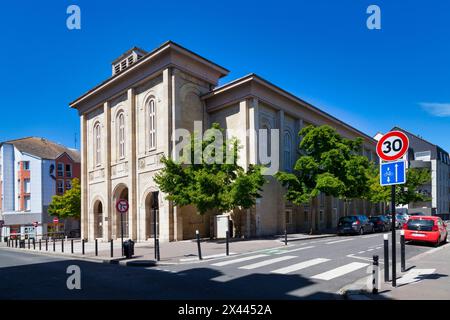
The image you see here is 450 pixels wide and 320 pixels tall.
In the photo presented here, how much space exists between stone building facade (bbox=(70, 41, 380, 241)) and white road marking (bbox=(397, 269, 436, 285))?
1600 cm

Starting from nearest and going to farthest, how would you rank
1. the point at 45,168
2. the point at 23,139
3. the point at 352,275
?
the point at 352,275 → the point at 45,168 → the point at 23,139

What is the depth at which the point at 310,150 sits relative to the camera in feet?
95.3

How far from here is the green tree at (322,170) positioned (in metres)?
26.8

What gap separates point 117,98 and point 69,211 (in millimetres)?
17739

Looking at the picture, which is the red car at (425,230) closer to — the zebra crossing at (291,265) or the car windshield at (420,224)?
the car windshield at (420,224)

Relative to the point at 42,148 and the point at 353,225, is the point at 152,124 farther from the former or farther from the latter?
the point at 42,148

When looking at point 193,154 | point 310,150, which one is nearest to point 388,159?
point 193,154

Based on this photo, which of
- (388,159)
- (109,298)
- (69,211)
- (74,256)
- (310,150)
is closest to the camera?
(109,298)

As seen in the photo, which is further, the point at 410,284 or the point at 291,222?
the point at 291,222

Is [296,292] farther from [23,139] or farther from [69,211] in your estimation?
[23,139]

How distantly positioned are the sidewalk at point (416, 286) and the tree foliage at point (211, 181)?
35.7 ft

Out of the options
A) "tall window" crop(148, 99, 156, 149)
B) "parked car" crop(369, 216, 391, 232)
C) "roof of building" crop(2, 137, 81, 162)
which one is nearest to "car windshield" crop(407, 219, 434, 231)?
"parked car" crop(369, 216, 391, 232)

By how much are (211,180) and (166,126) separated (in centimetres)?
657

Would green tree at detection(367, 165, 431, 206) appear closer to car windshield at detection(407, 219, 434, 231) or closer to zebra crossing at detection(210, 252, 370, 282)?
car windshield at detection(407, 219, 434, 231)
